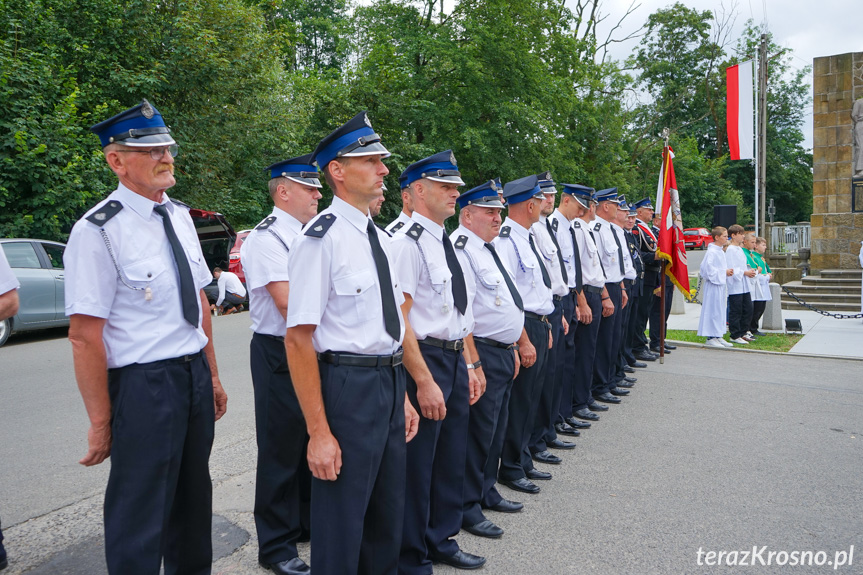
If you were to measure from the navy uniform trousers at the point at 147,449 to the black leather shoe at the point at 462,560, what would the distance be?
1477mm

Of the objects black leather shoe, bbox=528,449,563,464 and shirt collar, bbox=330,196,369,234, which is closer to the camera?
shirt collar, bbox=330,196,369,234

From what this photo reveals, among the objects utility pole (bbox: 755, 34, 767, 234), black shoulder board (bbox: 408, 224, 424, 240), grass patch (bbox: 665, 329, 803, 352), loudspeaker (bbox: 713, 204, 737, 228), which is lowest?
grass patch (bbox: 665, 329, 803, 352)

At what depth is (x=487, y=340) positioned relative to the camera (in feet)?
13.5

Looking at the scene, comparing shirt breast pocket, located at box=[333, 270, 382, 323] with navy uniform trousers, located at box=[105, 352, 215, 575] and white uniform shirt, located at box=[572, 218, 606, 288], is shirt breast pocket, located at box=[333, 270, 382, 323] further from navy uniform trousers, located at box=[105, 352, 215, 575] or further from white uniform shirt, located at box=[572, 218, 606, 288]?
white uniform shirt, located at box=[572, 218, 606, 288]

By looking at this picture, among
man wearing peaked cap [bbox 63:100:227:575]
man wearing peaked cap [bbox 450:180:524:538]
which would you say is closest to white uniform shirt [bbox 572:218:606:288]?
man wearing peaked cap [bbox 450:180:524:538]

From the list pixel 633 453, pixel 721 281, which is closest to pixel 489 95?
pixel 721 281

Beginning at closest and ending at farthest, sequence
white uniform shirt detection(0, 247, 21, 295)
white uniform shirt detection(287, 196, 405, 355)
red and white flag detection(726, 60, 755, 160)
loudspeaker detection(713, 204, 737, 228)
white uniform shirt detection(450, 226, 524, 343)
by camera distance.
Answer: white uniform shirt detection(287, 196, 405, 355) → white uniform shirt detection(0, 247, 21, 295) → white uniform shirt detection(450, 226, 524, 343) → loudspeaker detection(713, 204, 737, 228) → red and white flag detection(726, 60, 755, 160)

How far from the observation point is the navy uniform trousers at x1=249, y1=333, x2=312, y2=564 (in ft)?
11.4

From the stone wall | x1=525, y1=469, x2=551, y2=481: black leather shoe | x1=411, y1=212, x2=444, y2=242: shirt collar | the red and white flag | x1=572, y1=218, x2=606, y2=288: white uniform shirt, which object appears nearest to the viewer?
x1=411, y1=212, x2=444, y2=242: shirt collar

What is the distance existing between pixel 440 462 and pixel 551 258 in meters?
2.48

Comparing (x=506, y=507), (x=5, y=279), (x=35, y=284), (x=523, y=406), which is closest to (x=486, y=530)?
(x=506, y=507)

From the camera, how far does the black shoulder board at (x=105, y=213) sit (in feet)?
8.32

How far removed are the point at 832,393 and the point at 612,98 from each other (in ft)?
79.5

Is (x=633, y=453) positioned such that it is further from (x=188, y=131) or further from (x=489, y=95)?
(x=489, y=95)
